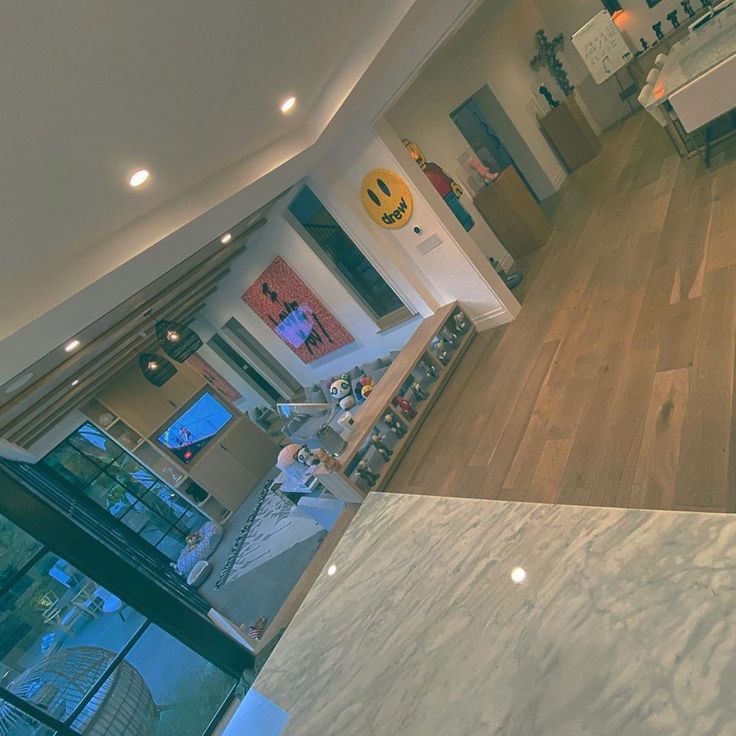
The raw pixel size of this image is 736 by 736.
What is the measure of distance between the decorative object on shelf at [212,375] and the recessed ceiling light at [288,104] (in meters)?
5.99

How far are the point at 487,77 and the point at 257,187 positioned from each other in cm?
479

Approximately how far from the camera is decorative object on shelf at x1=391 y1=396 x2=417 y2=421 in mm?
4441

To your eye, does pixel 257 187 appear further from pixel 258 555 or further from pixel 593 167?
pixel 593 167

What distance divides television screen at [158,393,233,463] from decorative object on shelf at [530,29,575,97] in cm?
700

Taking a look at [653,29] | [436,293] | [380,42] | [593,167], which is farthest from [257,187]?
[653,29]

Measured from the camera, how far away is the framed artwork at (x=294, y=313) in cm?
613

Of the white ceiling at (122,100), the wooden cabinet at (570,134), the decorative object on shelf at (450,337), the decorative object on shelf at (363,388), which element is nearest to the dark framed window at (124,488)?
the decorative object on shelf at (363,388)

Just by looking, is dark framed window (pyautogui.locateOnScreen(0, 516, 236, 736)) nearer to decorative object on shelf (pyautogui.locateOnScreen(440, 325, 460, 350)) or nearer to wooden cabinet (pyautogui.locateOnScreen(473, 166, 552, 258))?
decorative object on shelf (pyautogui.locateOnScreen(440, 325, 460, 350))

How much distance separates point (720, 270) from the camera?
331 centimetres

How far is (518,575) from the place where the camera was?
0.92 m

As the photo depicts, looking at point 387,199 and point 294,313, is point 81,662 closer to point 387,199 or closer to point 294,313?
point 294,313

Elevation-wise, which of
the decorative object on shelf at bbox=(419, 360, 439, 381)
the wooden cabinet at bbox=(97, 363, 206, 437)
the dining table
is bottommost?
the decorative object on shelf at bbox=(419, 360, 439, 381)

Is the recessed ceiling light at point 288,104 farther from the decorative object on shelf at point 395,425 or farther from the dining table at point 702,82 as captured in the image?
the dining table at point 702,82

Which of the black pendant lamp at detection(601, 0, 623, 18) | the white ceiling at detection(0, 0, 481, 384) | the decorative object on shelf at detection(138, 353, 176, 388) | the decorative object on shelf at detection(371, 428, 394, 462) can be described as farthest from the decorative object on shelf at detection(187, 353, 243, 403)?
the black pendant lamp at detection(601, 0, 623, 18)
